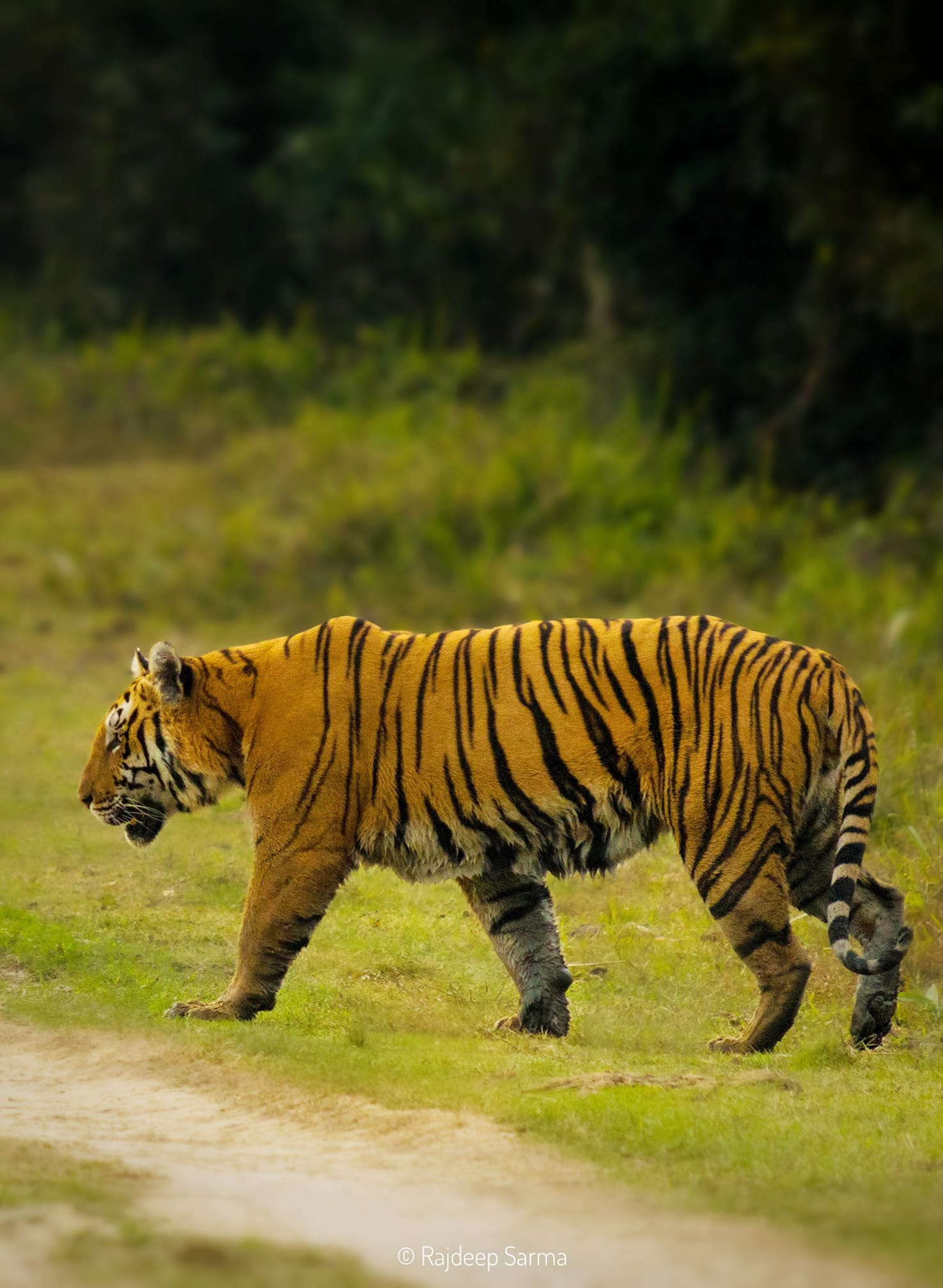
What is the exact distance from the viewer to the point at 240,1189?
192 inches

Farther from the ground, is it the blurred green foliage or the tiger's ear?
the blurred green foliage

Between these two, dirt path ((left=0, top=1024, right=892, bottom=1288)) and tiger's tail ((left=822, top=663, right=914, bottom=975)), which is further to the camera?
tiger's tail ((left=822, top=663, right=914, bottom=975))

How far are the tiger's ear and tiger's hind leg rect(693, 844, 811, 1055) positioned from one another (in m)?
2.18

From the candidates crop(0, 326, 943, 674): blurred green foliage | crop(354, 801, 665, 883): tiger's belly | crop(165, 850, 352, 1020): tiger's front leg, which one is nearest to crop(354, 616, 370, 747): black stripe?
crop(354, 801, 665, 883): tiger's belly

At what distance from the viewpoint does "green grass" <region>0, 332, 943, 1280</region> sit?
18.9ft

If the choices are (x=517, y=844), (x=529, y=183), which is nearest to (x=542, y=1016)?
(x=517, y=844)

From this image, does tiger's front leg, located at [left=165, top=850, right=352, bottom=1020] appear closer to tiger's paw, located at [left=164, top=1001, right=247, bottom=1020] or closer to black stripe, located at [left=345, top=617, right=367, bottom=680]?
tiger's paw, located at [left=164, top=1001, right=247, bottom=1020]

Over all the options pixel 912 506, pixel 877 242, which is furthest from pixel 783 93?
pixel 912 506

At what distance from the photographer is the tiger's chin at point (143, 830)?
7.48m

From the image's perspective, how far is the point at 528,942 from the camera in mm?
6988

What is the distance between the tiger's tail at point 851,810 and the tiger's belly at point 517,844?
72 centimetres

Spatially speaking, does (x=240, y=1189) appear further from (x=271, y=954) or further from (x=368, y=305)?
(x=368, y=305)

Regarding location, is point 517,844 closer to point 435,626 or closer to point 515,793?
point 515,793

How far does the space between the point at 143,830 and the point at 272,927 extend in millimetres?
1088
